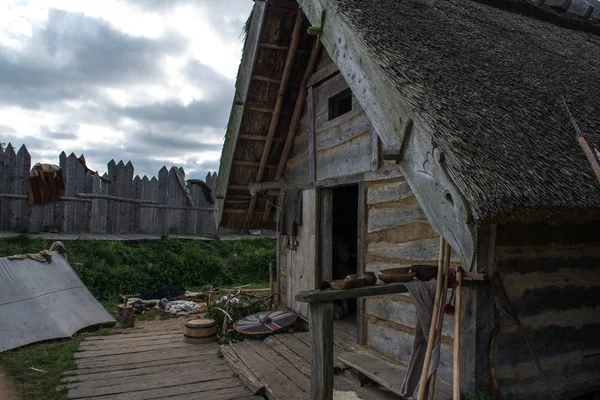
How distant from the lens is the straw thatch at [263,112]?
6.08m

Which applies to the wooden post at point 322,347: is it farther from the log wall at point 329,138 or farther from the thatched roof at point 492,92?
the log wall at point 329,138

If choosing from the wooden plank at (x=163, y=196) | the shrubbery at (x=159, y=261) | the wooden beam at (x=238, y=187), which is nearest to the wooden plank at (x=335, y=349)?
the wooden beam at (x=238, y=187)

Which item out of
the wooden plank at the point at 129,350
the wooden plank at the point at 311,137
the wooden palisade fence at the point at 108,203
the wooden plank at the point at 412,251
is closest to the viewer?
the wooden plank at the point at 412,251

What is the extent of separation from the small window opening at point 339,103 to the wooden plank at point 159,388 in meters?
3.86

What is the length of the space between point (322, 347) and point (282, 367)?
2.58 metres

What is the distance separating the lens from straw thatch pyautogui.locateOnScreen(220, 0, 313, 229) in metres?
6.08

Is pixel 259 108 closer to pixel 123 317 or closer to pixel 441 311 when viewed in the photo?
pixel 123 317

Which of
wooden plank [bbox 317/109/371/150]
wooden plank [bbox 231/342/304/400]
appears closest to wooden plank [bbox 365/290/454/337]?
wooden plank [bbox 231/342/304/400]

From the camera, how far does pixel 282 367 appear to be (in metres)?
5.52

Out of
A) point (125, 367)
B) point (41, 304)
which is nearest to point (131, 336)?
point (41, 304)

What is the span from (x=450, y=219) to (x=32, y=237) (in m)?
10.6

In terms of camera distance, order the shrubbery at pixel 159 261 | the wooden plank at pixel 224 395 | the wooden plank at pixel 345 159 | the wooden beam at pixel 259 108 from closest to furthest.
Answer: the wooden plank at pixel 224 395
the wooden plank at pixel 345 159
the wooden beam at pixel 259 108
the shrubbery at pixel 159 261

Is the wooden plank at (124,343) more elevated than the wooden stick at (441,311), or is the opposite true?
the wooden stick at (441,311)

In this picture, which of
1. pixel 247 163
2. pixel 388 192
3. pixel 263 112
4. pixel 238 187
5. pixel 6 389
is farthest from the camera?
pixel 238 187
